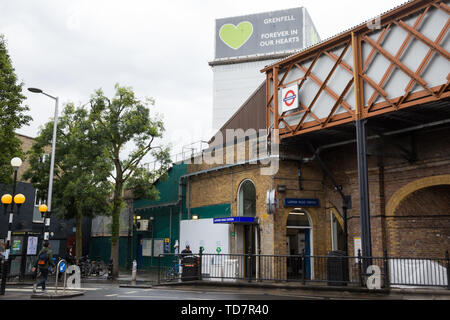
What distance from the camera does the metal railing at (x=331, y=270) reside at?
47.9ft

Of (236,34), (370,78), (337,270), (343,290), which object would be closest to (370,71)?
(370,78)

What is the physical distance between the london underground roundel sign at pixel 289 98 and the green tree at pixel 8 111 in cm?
1431

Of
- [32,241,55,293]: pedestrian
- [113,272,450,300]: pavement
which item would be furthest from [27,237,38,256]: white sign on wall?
[113,272,450,300]: pavement

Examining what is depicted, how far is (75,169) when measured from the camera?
26828 millimetres

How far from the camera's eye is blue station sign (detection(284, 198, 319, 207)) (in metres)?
20.5

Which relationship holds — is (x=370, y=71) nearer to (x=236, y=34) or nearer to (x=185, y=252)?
(x=185, y=252)

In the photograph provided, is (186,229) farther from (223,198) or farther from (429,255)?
(429,255)

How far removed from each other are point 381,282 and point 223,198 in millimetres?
10395

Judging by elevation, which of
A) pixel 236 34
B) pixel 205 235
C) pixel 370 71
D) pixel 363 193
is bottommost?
pixel 205 235

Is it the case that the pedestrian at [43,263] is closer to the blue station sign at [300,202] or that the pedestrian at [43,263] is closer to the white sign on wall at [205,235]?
the white sign on wall at [205,235]

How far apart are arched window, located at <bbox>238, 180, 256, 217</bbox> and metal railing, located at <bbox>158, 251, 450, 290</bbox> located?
238 cm

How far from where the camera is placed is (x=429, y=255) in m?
17.4

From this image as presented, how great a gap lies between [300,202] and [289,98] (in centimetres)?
499

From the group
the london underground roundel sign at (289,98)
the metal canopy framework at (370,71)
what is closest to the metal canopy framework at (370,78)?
the metal canopy framework at (370,71)
